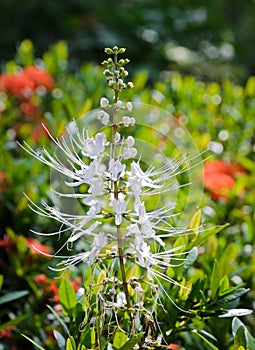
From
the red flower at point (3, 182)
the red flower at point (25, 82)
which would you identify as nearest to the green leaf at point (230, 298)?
the red flower at point (3, 182)

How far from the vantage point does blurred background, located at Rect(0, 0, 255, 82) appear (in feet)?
26.2

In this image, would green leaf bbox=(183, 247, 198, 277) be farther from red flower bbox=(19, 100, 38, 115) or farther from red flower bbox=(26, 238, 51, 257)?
red flower bbox=(19, 100, 38, 115)

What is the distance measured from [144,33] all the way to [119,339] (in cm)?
668

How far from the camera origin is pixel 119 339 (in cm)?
175

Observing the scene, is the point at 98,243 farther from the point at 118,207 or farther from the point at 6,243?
the point at 6,243

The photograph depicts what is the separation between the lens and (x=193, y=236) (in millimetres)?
2189

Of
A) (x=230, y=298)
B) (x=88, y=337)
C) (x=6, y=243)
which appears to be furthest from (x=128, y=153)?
(x=6, y=243)

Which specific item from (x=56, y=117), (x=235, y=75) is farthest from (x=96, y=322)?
(x=235, y=75)

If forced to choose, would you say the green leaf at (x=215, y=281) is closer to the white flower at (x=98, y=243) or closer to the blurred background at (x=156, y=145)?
the blurred background at (x=156, y=145)

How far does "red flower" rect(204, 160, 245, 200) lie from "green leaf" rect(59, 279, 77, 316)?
3.74ft

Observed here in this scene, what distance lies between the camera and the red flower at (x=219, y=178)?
10.0 feet

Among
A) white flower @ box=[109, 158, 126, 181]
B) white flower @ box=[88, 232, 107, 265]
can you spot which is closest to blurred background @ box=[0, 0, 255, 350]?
white flower @ box=[88, 232, 107, 265]

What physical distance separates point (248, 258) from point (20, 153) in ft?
4.66

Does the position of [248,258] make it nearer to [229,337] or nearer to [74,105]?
[229,337]
